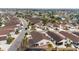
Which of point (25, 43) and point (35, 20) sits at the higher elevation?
point (35, 20)

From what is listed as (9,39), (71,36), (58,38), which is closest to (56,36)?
(58,38)

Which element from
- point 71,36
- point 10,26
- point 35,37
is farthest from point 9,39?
point 71,36

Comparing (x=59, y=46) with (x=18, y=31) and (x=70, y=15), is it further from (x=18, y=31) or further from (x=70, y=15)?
(x=18, y=31)

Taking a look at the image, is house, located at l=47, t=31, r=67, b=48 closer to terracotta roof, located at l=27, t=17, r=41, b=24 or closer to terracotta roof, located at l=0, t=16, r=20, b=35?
terracotta roof, located at l=27, t=17, r=41, b=24

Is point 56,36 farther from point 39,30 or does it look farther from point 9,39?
point 9,39

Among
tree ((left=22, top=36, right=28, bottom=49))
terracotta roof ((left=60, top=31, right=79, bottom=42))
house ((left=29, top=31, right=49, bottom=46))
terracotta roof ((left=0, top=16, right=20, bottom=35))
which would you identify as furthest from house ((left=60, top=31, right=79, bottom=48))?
terracotta roof ((left=0, top=16, right=20, bottom=35))

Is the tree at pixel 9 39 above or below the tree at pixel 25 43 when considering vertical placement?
above

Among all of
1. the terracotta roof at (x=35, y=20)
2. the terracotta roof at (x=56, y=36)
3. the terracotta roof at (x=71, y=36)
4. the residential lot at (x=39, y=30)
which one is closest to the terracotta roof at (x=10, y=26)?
the residential lot at (x=39, y=30)

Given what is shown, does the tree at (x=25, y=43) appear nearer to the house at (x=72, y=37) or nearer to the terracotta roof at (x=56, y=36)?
the terracotta roof at (x=56, y=36)

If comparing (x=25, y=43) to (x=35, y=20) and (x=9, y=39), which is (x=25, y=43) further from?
(x=35, y=20)

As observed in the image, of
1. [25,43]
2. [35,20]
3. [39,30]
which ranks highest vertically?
[35,20]

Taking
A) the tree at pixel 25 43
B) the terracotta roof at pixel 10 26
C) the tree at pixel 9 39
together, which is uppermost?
the terracotta roof at pixel 10 26
